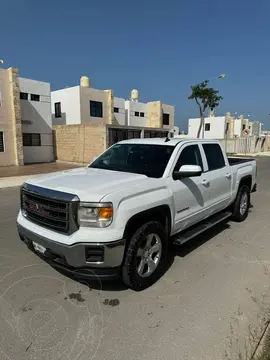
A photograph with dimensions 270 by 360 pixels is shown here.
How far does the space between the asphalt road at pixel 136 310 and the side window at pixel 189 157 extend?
148 centimetres

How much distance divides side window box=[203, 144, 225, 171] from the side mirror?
1.23 metres

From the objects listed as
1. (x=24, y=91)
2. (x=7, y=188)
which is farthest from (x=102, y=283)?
(x=24, y=91)

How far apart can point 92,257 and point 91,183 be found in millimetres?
883

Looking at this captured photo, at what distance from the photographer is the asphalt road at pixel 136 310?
2.37 meters

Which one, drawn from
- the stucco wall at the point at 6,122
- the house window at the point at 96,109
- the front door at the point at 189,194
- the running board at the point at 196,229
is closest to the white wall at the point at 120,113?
the house window at the point at 96,109

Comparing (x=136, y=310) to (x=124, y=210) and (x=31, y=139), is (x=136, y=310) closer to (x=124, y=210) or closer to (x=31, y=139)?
(x=124, y=210)

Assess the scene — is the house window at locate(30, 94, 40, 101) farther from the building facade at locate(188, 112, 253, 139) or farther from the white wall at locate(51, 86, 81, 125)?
the building facade at locate(188, 112, 253, 139)

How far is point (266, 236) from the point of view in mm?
5223

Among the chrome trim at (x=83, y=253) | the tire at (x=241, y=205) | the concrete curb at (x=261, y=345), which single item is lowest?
the concrete curb at (x=261, y=345)

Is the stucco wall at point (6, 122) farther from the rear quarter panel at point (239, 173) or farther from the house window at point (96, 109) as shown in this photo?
the rear quarter panel at point (239, 173)

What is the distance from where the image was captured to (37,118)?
78.4 feet

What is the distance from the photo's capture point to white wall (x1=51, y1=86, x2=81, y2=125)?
98.7 feet

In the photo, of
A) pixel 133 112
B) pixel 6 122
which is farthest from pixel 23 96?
pixel 133 112

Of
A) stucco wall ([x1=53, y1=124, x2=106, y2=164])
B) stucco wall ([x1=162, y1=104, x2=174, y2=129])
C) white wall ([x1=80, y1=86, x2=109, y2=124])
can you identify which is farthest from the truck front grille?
stucco wall ([x1=162, y1=104, x2=174, y2=129])
